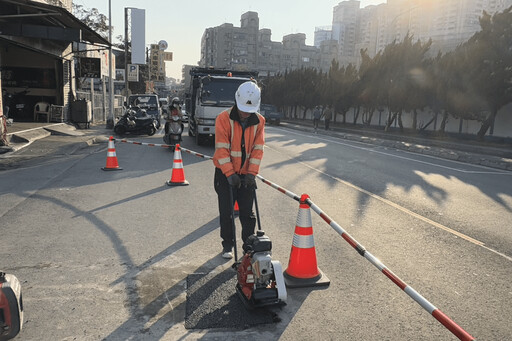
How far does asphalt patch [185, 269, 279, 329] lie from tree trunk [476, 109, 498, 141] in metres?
25.5

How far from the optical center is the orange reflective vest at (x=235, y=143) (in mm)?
4508

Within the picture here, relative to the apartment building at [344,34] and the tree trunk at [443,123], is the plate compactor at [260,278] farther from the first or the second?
the apartment building at [344,34]

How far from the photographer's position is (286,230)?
623 cm

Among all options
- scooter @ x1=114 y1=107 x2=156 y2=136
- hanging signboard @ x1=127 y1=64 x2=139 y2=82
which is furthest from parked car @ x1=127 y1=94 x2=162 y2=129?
hanging signboard @ x1=127 y1=64 x2=139 y2=82

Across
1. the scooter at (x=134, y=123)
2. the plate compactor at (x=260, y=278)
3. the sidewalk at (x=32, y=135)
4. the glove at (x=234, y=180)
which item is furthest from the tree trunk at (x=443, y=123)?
the plate compactor at (x=260, y=278)

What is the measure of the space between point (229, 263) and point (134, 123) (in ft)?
55.6

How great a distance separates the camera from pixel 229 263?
4926 mm

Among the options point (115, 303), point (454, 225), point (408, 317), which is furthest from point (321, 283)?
point (454, 225)

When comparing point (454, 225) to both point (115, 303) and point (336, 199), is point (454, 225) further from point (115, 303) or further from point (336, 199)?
point (115, 303)

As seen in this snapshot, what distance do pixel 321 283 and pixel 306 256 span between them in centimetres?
31

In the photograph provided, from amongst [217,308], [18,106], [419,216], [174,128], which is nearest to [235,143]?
[217,308]

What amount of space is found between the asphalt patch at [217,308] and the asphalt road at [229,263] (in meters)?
0.09

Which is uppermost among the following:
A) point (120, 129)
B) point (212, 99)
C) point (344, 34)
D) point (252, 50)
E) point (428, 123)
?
point (344, 34)

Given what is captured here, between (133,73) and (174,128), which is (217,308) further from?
(133,73)
